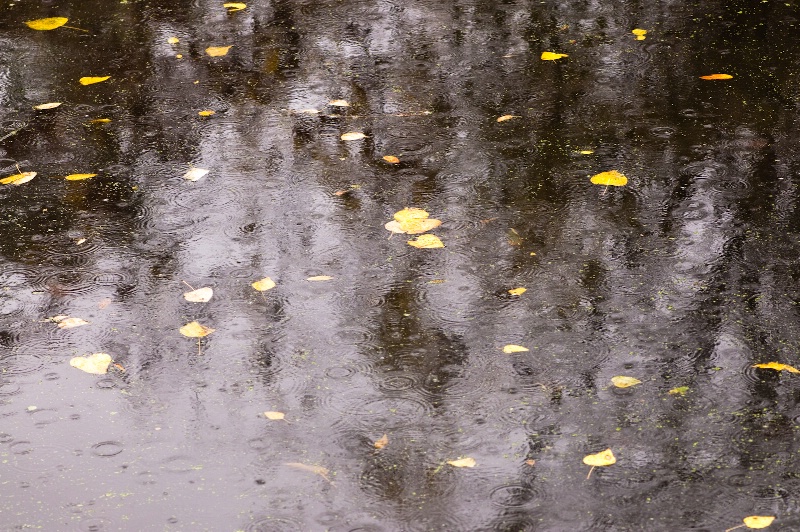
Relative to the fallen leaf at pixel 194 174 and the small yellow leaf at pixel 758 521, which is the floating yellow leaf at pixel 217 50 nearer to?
the fallen leaf at pixel 194 174

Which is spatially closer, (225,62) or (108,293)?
(108,293)

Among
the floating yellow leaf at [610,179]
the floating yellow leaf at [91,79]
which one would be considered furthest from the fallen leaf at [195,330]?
the floating yellow leaf at [91,79]

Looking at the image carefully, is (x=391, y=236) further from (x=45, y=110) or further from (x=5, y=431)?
(x=45, y=110)

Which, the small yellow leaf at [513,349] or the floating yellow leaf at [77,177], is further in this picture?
the floating yellow leaf at [77,177]

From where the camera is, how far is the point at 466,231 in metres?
4.50

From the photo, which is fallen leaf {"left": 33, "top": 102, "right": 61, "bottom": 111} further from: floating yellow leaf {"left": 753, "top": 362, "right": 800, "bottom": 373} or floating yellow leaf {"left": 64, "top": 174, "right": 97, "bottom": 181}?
floating yellow leaf {"left": 753, "top": 362, "right": 800, "bottom": 373}

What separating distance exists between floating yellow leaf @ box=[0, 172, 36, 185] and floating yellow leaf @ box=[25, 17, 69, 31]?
2.33 m

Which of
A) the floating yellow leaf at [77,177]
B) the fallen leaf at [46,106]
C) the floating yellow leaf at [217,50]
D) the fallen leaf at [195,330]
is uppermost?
the floating yellow leaf at [217,50]

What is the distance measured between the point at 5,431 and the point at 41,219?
1.55 meters

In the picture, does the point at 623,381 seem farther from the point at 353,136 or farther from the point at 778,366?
the point at 353,136

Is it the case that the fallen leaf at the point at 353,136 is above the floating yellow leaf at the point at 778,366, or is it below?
above

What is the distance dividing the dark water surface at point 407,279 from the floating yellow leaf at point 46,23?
412mm

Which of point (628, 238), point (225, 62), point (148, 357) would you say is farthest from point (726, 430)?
point (225, 62)

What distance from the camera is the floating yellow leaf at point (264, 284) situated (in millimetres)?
4145
